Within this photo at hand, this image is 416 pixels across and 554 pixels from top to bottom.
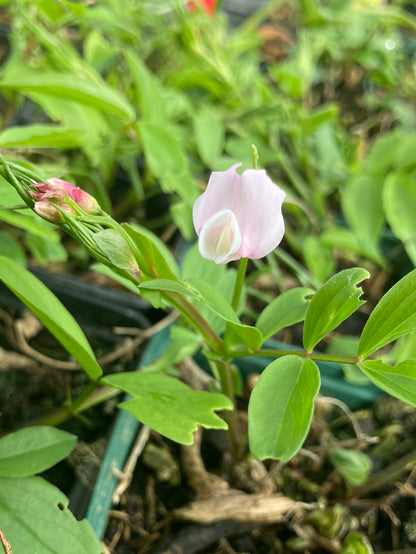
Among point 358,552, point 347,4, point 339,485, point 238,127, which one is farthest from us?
point 347,4

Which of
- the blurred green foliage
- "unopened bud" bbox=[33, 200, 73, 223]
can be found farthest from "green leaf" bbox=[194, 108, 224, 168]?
"unopened bud" bbox=[33, 200, 73, 223]

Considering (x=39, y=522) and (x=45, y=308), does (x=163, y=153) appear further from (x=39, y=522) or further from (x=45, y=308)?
(x=39, y=522)

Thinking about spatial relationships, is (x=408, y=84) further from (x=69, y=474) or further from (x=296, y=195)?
(x=69, y=474)

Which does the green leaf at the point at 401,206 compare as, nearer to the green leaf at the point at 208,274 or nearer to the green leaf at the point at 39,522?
the green leaf at the point at 208,274

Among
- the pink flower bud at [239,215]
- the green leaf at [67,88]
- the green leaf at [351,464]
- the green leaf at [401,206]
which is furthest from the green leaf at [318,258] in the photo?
the pink flower bud at [239,215]

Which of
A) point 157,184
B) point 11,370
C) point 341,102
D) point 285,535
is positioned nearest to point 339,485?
point 285,535

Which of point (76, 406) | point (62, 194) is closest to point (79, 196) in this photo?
point (62, 194)
